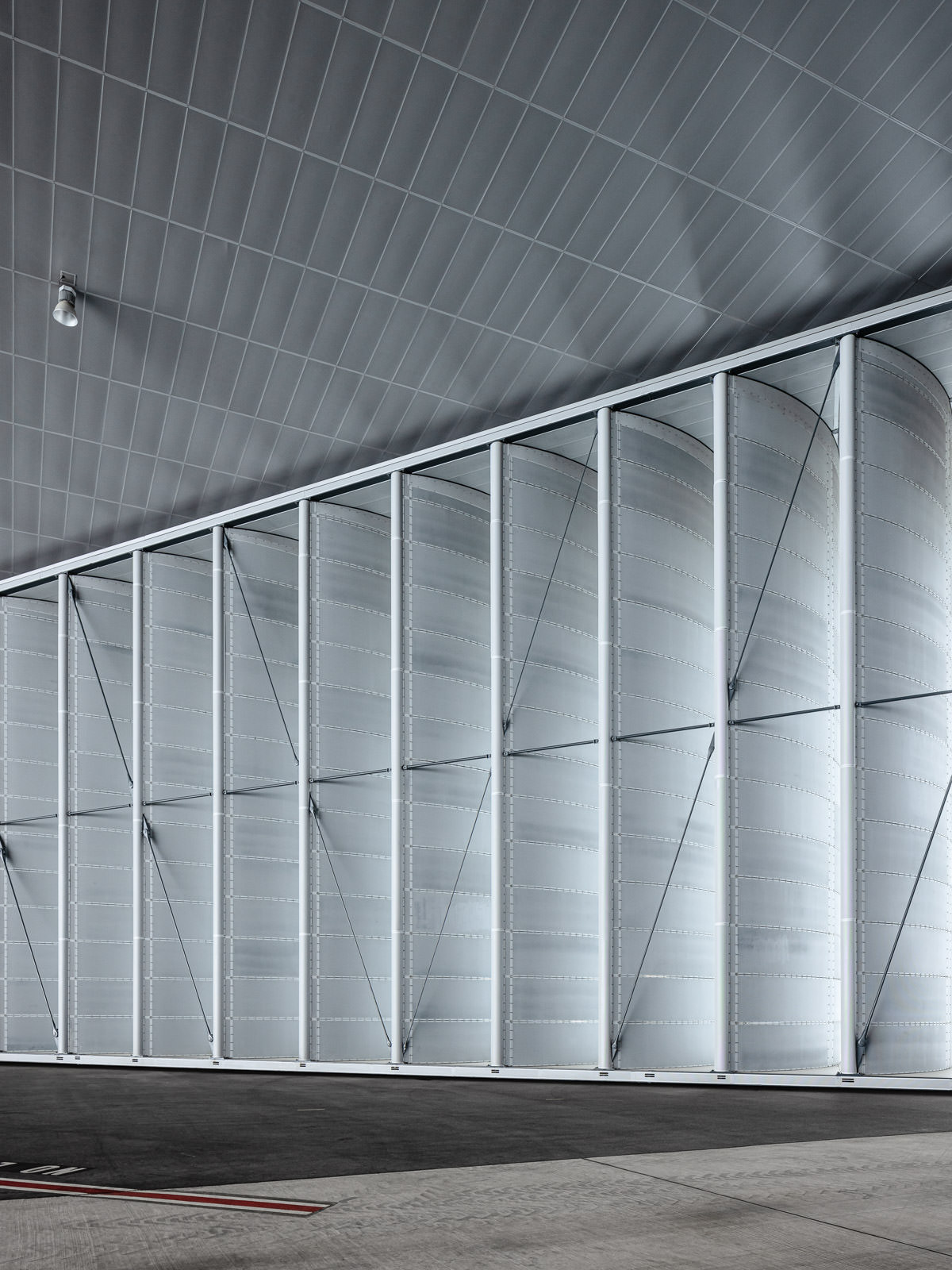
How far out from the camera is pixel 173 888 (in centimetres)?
2462

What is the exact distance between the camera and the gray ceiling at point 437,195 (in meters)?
12.8

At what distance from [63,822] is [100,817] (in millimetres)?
789

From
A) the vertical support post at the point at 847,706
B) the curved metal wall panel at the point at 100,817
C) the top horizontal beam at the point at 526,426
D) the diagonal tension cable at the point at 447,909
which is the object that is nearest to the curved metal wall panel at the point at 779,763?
A: the top horizontal beam at the point at 526,426

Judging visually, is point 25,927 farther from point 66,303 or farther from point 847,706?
point 847,706

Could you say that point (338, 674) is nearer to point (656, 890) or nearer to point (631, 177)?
point (656, 890)

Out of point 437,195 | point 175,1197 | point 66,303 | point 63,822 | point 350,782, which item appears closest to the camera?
point 175,1197

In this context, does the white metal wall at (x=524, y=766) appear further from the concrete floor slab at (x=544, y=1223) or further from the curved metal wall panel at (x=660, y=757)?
the concrete floor slab at (x=544, y=1223)

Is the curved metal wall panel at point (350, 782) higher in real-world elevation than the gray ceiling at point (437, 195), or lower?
lower

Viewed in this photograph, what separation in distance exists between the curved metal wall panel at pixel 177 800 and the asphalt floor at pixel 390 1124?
5.95 metres

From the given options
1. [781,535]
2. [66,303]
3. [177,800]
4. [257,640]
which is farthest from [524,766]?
[66,303]

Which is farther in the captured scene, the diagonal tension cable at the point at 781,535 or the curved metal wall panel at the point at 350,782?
the curved metal wall panel at the point at 350,782

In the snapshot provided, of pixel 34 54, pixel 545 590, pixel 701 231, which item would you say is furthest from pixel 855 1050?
pixel 34 54

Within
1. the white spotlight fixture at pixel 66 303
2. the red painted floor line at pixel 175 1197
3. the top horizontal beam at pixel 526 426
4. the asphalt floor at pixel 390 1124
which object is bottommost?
the asphalt floor at pixel 390 1124

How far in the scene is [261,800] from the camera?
78.0 feet
